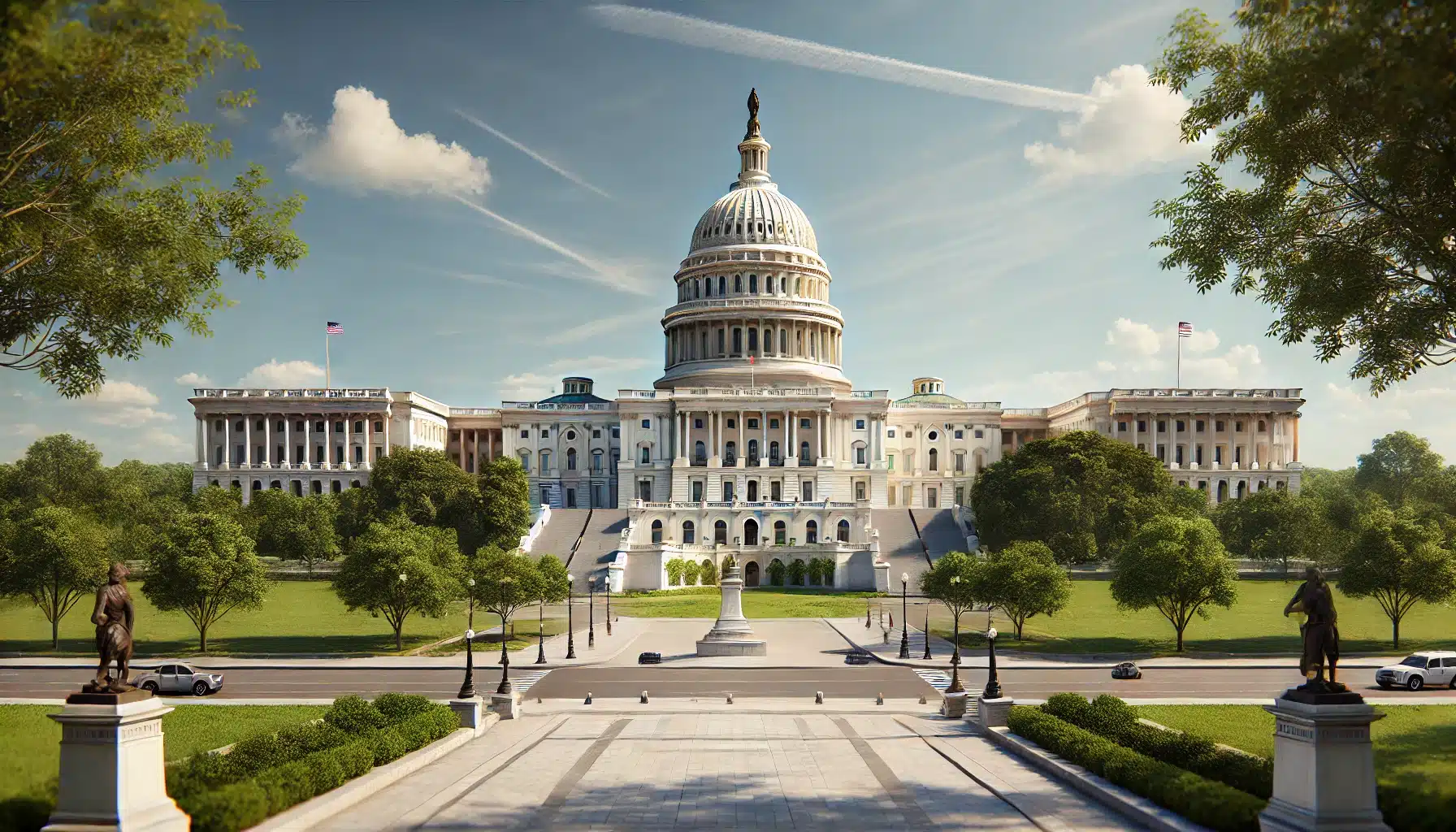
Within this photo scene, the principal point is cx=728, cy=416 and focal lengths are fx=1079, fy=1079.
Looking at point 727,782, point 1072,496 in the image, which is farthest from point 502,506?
point 727,782

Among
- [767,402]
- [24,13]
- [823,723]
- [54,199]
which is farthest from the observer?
[767,402]

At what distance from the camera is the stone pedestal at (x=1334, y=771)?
49.8ft

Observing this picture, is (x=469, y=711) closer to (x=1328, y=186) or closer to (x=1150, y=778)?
(x=1150, y=778)

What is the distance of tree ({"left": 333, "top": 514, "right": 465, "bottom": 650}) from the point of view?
50.2 meters

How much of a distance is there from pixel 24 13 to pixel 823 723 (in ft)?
81.3

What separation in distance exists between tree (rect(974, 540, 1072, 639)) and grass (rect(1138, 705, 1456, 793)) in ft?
62.9

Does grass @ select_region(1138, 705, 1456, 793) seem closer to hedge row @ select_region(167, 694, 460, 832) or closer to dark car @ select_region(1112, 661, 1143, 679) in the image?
dark car @ select_region(1112, 661, 1143, 679)

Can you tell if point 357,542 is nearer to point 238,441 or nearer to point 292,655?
point 292,655

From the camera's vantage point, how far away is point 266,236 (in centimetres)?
2512

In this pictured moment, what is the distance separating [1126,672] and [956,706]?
12.5m

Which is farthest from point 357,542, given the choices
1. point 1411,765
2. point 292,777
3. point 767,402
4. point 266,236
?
point 767,402

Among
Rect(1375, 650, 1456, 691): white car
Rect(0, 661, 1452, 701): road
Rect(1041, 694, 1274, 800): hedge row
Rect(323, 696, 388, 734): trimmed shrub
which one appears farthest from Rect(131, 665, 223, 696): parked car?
Rect(1375, 650, 1456, 691): white car

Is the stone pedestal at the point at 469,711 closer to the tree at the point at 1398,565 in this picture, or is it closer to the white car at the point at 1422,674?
the white car at the point at 1422,674

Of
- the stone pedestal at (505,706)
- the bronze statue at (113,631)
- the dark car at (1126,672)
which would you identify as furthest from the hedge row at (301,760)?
the dark car at (1126,672)
